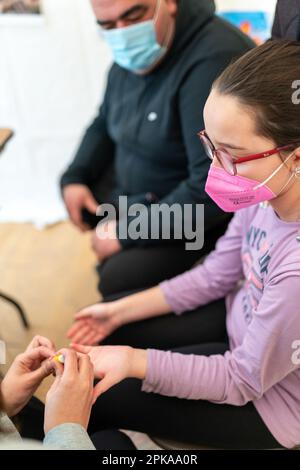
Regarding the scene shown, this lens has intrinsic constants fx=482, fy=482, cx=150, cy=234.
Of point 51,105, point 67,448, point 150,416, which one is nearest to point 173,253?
point 150,416

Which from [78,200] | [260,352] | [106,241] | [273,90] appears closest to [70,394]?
[260,352]

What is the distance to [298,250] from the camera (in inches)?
28.8

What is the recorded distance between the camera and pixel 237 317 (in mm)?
976

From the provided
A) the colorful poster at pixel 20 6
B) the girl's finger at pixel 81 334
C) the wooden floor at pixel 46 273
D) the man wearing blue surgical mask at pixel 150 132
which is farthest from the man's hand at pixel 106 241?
the colorful poster at pixel 20 6

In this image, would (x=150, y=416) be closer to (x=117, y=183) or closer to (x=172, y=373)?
(x=172, y=373)

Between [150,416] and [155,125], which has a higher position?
[155,125]

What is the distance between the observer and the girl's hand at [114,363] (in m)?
0.79

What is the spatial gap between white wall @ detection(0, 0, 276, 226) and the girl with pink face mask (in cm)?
95

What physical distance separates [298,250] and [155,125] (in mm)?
610

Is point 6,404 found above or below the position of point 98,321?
above

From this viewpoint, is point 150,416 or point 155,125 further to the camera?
point 155,125

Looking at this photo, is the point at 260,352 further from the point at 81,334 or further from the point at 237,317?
the point at 81,334

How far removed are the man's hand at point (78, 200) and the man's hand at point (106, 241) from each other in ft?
0.29

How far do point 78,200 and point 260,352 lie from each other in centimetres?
83
